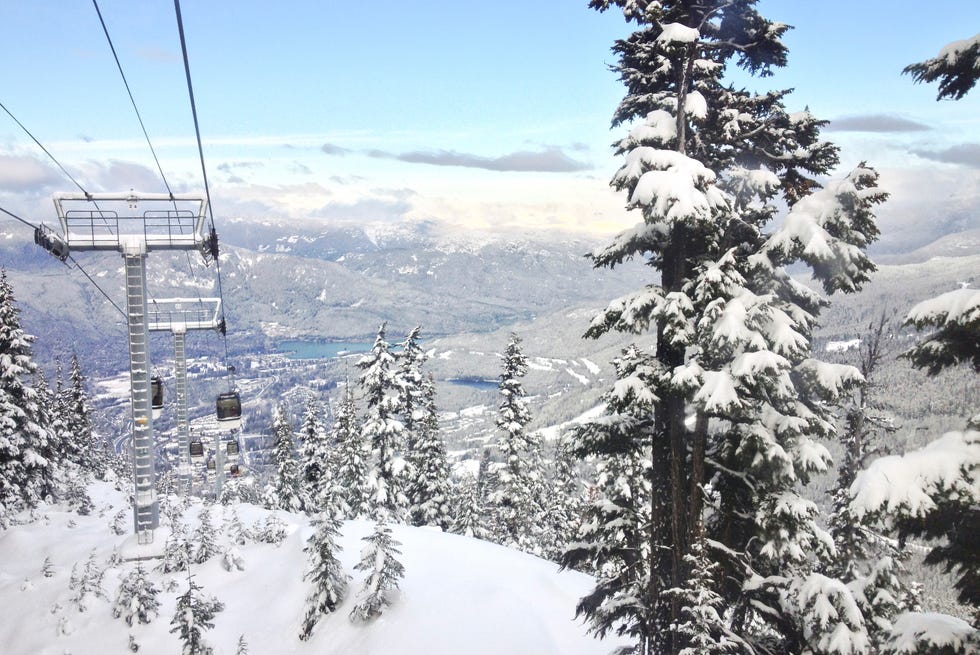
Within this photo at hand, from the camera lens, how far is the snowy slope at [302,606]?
12883 mm

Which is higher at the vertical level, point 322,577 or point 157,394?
point 157,394

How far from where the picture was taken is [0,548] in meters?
19.0

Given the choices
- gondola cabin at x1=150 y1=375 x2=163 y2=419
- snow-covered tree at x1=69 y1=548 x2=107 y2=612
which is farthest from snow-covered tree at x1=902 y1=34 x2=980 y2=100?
gondola cabin at x1=150 y1=375 x2=163 y2=419

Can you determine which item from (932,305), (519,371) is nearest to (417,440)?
(519,371)

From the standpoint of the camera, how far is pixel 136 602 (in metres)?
14.0

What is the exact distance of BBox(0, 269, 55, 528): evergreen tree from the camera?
81.8ft

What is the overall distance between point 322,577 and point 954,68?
1469 centimetres

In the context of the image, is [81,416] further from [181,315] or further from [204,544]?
[204,544]

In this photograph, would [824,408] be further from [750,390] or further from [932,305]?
[932,305]

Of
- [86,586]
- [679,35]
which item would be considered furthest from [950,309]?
[86,586]

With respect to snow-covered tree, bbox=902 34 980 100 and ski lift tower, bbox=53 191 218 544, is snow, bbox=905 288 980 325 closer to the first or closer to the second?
snow-covered tree, bbox=902 34 980 100

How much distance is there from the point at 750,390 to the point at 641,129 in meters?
4.10

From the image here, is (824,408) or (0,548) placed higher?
(824,408)

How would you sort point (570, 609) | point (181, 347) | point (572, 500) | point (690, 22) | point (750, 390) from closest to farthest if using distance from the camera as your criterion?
point (750, 390), point (690, 22), point (570, 609), point (181, 347), point (572, 500)
